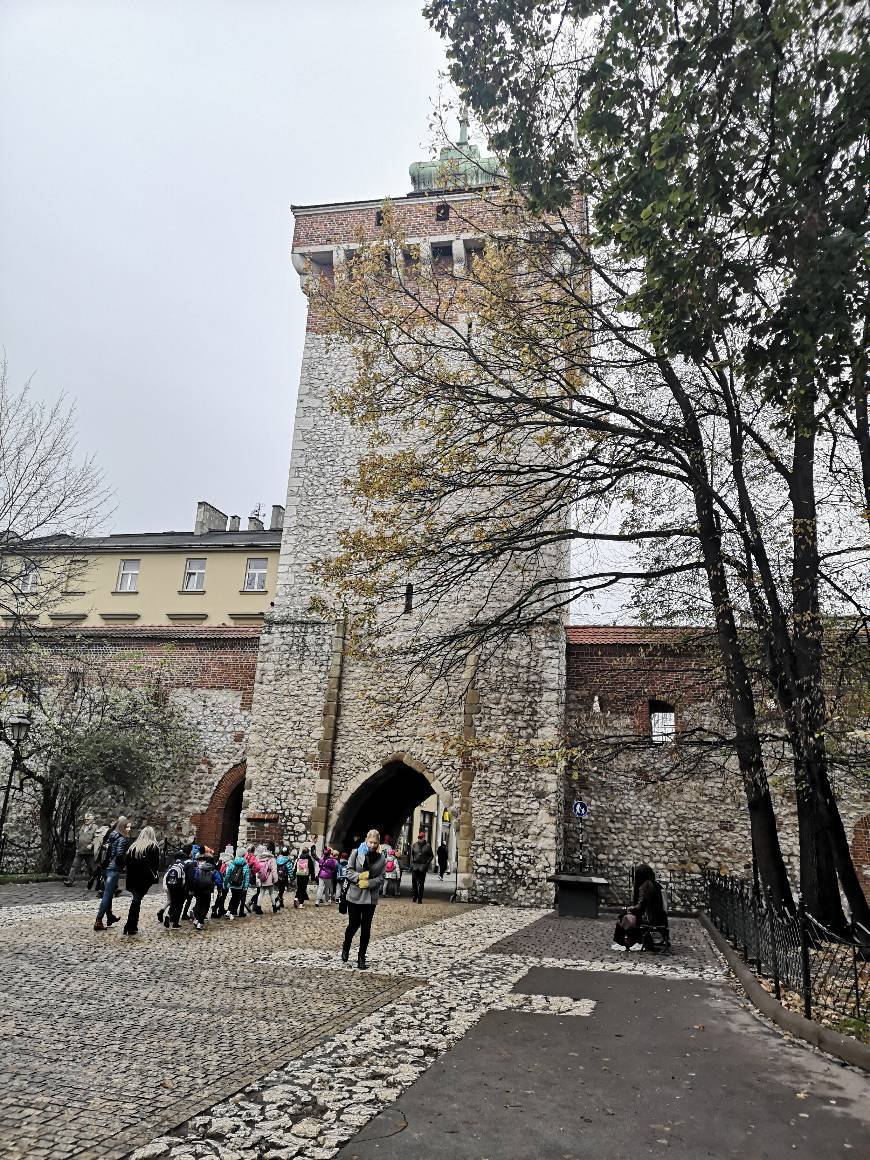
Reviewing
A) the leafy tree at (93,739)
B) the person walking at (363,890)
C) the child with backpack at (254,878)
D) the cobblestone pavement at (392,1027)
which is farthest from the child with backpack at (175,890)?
the leafy tree at (93,739)

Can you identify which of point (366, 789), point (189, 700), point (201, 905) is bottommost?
point (201, 905)

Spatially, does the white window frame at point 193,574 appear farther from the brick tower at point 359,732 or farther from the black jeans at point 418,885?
the black jeans at point 418,885

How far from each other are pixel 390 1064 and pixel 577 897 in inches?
450

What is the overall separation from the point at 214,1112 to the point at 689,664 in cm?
1573

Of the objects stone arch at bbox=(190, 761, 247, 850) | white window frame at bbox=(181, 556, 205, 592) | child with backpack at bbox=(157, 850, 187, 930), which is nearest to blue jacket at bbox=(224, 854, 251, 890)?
child with backpack at bbox=(157, 850, 187, 930)

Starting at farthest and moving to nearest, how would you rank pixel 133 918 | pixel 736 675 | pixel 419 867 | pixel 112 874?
pixel 419 867 < pixel 736 675 < pixel 112 874 < pixel 133 918

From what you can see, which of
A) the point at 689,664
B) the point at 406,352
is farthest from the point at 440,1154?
the point at 406,352

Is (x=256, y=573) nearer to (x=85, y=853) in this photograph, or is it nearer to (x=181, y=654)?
(x=181, y=654)

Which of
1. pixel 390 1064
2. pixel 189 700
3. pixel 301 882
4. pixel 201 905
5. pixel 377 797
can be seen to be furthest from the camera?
pixel 189 700

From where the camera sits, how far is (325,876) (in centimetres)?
1591

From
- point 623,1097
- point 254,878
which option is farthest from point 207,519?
point 623,1097

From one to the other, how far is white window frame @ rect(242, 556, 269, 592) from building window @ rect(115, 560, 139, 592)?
451cm

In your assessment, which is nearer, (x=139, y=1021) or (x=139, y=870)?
(x=139, y=1021)

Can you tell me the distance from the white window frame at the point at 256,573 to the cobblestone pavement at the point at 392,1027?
19253 millimetres
